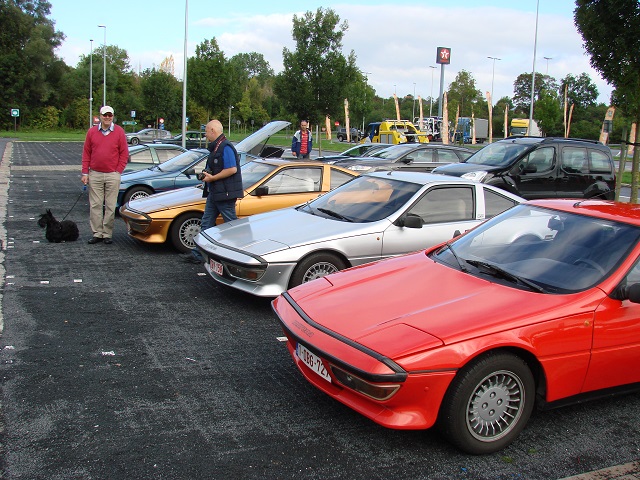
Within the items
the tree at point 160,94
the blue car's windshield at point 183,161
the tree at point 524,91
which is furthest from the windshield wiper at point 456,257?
the tree at point 524,91

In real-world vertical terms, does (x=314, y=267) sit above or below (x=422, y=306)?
below

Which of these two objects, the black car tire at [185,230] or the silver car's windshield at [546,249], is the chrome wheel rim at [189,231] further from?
the silver car's windshield at [546,249]

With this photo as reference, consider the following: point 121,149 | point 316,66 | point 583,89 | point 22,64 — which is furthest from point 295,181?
point 583,89

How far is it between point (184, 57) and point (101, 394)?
22.8 metres

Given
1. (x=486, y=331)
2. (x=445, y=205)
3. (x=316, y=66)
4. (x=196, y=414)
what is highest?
(x=316, y=66)

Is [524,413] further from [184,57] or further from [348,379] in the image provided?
[184,57]

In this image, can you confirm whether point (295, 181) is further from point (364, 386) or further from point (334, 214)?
point (364, 386)

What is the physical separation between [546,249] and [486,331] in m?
1.13

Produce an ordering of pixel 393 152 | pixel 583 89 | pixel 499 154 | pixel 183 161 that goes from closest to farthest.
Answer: pixel 183 161 → pixel 499 154 → pixel 393 152 → pixel 583 89

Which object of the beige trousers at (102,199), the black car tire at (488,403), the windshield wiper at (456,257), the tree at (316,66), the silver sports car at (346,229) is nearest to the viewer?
the black car tire at (488,403)

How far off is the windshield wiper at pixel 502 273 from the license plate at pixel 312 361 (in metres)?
1.37

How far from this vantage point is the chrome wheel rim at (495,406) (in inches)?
138

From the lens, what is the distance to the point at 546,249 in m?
4.29

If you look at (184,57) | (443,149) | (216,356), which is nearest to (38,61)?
(184,57)
